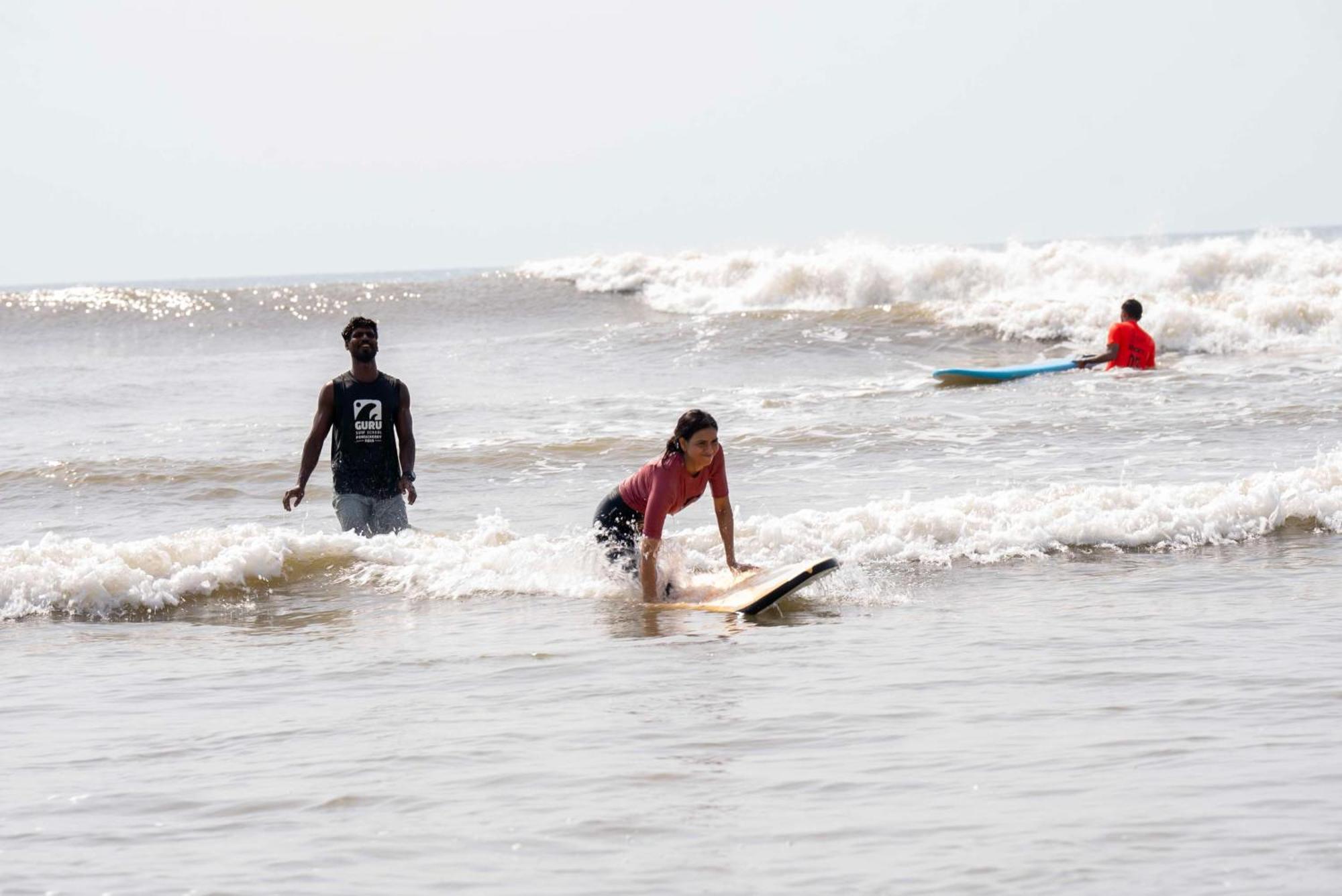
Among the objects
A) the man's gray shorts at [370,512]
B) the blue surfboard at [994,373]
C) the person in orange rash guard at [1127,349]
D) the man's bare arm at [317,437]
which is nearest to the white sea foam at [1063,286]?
the person in orange rash guard at [1127,349]

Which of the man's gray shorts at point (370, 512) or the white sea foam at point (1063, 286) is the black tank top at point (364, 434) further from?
the white sea foam at point (1063, 286)

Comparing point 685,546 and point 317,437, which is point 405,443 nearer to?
point 317,437

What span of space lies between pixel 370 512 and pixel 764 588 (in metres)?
2.30

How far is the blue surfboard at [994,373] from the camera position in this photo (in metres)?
18.0

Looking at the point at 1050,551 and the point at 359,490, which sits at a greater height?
the point at 359,490

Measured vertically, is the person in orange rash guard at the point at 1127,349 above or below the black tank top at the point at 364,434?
below

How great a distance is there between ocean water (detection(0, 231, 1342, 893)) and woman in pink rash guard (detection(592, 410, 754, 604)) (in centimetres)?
23

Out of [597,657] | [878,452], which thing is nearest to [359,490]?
[597,657]

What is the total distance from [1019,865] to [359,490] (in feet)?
17.0

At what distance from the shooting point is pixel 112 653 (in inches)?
282

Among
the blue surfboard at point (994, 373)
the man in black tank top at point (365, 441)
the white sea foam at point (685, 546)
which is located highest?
the man in black tank top at point (365, 441)

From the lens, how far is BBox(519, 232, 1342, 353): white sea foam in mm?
22156

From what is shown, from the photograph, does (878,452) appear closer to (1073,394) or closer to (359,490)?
(1073,394)

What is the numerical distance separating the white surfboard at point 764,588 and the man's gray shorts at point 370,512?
161 centimetres
